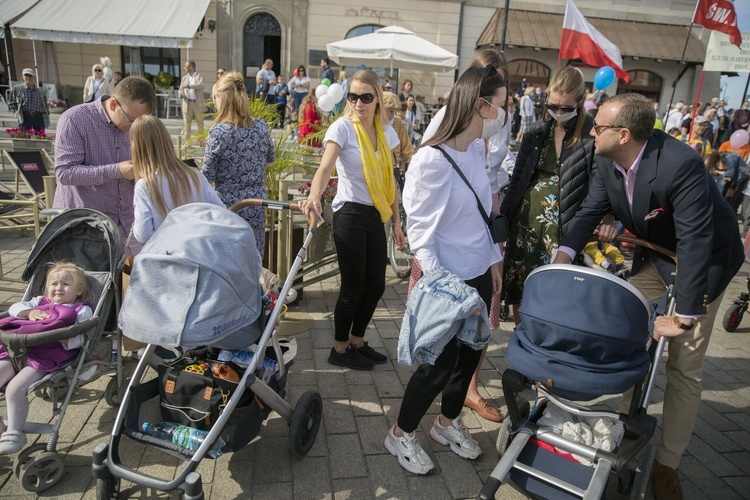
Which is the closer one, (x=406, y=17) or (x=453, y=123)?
(x=453, y=123)

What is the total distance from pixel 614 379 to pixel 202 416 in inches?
70.6

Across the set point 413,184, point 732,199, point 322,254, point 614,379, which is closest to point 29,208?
point 322,254

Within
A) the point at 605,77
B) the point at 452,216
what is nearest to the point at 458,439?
the point at 452,216

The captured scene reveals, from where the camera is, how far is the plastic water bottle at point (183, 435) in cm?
227

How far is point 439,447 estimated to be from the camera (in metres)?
2.96

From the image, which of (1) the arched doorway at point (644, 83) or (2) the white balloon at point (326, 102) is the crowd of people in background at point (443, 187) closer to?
(2) the white balloon at point (326, 102)

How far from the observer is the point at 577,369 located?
206 cm

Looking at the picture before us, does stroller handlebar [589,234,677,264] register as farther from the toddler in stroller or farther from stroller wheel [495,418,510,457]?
the toddler in stroller

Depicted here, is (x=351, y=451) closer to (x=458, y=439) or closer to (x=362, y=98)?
(x=458, y=439)

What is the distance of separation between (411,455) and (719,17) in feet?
28.2

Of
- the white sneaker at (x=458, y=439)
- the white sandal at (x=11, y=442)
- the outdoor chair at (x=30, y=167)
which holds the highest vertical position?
the outdoor chair at (x=30, y=167)

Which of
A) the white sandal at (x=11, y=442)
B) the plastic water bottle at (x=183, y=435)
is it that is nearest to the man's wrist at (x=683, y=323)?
the plastic water bottle at (x=183, y=435)

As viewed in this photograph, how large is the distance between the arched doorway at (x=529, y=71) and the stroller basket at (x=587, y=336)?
22.8 meters

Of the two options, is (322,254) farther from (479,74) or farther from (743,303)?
(743,303)
